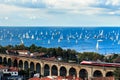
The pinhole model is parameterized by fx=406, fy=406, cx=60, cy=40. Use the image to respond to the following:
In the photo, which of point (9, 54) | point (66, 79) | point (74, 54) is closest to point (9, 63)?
point (9, 54)

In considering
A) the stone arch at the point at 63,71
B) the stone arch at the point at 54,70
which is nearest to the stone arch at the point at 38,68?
Result: the stone arch at the point at 54,70

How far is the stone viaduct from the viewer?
85688mm

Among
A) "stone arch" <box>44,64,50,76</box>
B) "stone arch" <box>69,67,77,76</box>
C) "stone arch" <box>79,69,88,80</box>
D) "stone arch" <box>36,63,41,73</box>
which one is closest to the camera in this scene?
"stone arch" <box>79,69,88,80</box>

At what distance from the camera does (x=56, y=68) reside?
98000 millimetres

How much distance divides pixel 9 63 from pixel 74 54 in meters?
20.9

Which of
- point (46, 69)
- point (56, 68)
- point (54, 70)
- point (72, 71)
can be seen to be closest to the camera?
point (72, 71)

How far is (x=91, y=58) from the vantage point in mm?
113250

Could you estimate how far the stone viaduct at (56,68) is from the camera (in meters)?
85.7

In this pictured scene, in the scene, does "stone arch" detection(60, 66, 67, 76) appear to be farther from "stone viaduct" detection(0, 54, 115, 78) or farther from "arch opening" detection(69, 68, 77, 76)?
"arch opening" detection(69, 68, 77, 76)

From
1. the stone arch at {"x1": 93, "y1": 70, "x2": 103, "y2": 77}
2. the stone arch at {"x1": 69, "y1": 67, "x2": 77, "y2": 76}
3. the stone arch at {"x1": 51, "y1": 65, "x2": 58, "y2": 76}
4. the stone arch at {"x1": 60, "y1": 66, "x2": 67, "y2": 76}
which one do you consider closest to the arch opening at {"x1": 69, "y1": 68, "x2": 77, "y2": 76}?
the stone arch at {"x1": 69, "y1": 67, "x2": 77, "y2": 76}

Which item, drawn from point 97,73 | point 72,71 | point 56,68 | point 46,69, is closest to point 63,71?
point 56,68

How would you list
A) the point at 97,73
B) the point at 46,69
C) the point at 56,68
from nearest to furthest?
the point at 97,73, the point at 56,68, the point at 46,69

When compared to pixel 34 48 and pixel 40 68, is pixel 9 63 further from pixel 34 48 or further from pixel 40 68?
pixel 34 48

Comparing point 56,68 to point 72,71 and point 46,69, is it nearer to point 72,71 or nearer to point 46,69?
point 46,69
